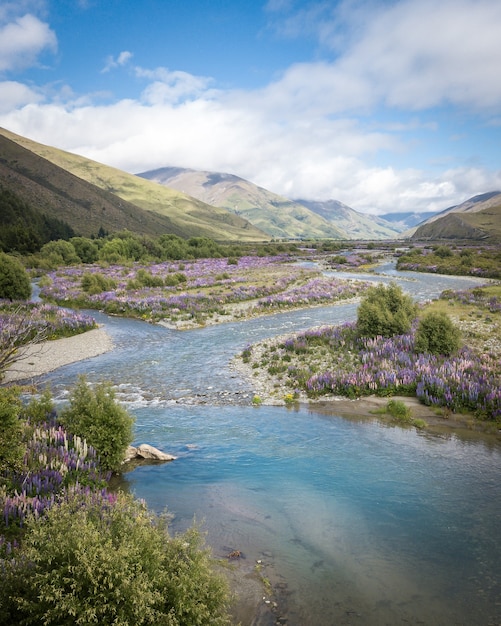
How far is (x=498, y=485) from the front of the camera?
34.1 feet

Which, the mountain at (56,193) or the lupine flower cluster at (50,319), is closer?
the lupine flower cluster at (50,319)

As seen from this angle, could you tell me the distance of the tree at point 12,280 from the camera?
35.7 m

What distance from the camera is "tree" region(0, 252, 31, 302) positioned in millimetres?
35688

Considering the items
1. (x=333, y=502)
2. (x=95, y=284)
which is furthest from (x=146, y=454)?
(x=95, y=284)

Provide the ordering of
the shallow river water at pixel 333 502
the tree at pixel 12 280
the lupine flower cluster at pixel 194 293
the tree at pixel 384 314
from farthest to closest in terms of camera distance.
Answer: the lupine flower cluster at pixel 194 293, the tree at pixel 12 280, the tree at pixel 384 314, the shallow river water at pixel 333 502

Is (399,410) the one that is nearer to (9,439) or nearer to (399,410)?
(399,410)

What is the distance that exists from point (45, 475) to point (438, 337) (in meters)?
17.9

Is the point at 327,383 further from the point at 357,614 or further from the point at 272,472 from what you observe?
the point at 357,614

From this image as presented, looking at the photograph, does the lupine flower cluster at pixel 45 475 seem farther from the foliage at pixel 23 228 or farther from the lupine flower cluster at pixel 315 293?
the foliage at pixel 23 228

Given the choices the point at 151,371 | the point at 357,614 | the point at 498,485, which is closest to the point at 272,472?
the point at 357,614

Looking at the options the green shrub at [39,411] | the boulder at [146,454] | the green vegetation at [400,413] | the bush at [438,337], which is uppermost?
the bush at [438,337]

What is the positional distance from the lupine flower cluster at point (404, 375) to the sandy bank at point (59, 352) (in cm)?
1292

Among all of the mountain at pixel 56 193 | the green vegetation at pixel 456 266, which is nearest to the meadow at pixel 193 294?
the green vegetation at pixel 456 266

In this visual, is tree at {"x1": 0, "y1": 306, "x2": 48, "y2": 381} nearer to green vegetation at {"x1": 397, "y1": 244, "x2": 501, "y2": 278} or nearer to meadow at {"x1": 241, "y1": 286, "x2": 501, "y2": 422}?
meadow at {"x1": 241, "y1": 286, "x2": 501, "y2": 422}
